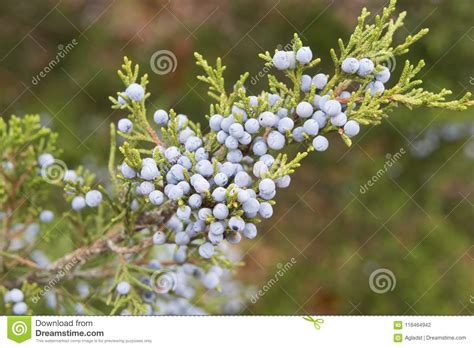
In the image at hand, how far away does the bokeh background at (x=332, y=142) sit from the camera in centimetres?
302

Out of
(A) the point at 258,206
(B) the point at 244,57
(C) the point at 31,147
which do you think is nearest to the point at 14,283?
(C) the point at 31,147

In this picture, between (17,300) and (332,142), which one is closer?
(17,300)

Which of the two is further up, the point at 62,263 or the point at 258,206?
the point at 258,206

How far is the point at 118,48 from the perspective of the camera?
13.0 feet

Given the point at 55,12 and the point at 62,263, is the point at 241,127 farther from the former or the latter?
the point at 55,12

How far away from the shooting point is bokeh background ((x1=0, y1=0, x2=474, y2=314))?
3018 millimetres

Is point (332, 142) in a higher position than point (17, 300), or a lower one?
higher

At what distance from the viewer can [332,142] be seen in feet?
11.9

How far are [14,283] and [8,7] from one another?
2.16 metres
